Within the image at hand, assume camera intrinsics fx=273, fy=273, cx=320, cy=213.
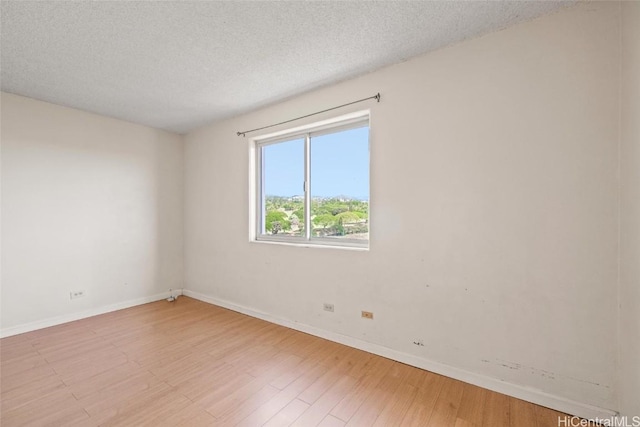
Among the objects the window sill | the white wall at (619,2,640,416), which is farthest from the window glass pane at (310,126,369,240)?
the white wall at (619,2,640,416)

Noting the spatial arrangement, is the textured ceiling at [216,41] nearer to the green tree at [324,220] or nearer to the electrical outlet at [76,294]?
the green tree at [324,220]

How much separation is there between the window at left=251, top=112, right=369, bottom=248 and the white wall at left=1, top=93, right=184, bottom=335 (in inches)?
67.5

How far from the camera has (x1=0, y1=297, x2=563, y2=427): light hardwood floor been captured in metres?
1.70

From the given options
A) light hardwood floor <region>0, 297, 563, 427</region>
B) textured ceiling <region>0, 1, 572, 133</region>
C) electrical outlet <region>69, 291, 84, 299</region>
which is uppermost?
textured ceiling <region>0, 1, 572, 133</region>

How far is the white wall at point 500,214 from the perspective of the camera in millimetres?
1655

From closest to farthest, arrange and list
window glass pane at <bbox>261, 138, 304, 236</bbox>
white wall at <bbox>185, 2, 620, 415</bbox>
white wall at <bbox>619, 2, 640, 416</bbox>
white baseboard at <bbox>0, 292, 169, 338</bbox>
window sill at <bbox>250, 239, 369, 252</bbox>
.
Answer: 1. white wall at <bbox>619, 2, 640, 416</bbox>
2. white wall at <bbox>185, 2, 620, 415</bbox>
3. window sill at <bbox>250, 239, 369, 252</bbox>
4. white baseboard at <bbox>0, 292, 169, 338</bbox>
5. window glass pane at <bbox>261, 138, 304, 236</bbox>

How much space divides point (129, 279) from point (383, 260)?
139 inches

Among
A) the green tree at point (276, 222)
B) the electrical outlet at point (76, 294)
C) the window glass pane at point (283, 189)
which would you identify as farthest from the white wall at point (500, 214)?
the electrical outlet at point (76, 294)

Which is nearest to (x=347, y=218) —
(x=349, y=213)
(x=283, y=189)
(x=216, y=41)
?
(x=349, y=213)

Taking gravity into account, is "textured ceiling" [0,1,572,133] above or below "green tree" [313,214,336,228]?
above

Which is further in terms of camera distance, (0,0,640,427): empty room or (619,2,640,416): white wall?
(0,0,640,427): empty room

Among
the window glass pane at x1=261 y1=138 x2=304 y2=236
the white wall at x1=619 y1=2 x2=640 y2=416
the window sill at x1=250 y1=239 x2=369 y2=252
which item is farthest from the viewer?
the window glass pane at x1=261 y1=138 x2=304 y2=236

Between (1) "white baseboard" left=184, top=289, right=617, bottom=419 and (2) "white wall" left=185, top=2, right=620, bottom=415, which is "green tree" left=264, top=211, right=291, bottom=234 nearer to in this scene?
(2) "white wall" left=185, top=2, right=620, bottom=415

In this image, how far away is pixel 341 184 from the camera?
2895mm
